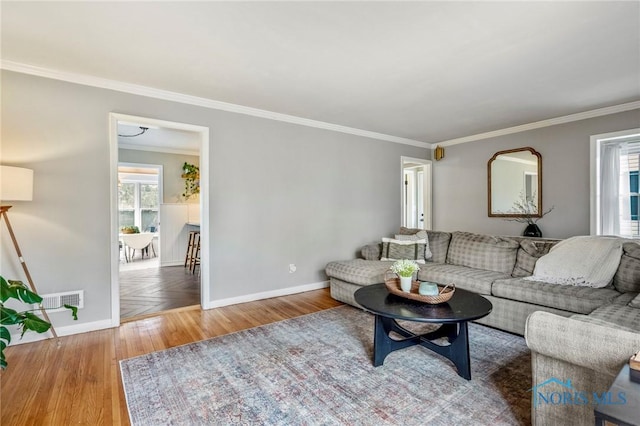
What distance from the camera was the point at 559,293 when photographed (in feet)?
8.82

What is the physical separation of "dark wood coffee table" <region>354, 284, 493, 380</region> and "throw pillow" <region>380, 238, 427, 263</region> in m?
1.55

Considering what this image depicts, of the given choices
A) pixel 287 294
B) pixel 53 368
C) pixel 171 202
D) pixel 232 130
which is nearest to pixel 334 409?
pixel 53 368

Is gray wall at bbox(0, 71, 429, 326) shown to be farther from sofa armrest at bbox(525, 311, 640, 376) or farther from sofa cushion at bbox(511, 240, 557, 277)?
sofa armrest at bbox(525, 311, 640, 376)

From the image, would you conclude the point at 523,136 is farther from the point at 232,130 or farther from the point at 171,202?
the point at 171,202

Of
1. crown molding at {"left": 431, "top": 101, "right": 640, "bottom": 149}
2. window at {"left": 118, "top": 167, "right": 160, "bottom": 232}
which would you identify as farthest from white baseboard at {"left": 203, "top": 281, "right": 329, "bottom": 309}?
window at {"left": 118, "top": 167, "right": 160, "bottom": 232}

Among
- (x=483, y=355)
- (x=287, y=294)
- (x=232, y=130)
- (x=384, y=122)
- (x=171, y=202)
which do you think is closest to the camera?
(x=483, y=355)

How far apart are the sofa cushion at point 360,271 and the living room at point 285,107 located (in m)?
0.71

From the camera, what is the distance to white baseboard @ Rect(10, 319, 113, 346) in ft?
8.85

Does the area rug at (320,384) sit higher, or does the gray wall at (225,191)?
the gray wall at (225,191)

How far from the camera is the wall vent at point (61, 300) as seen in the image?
9.24 feet

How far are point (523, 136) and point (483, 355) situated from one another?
3672 millimetres

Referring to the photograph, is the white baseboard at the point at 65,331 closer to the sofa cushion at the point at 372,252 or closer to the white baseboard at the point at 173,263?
the sofa cushion at the point at 372,252

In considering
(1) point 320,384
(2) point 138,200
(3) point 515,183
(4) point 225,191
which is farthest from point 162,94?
(2) point 138,200

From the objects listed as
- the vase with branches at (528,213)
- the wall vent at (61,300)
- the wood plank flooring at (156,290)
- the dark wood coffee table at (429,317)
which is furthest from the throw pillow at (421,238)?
the wall vent at (61,300)
